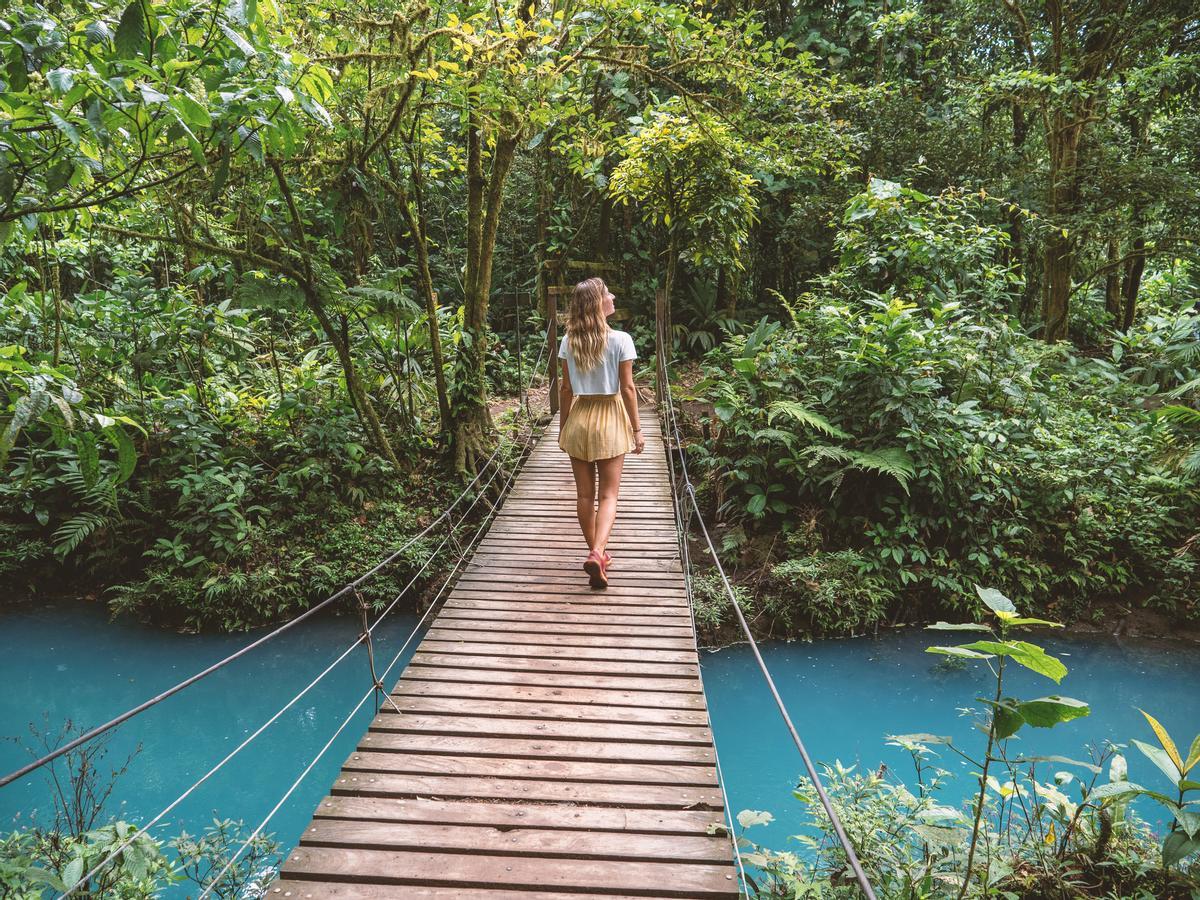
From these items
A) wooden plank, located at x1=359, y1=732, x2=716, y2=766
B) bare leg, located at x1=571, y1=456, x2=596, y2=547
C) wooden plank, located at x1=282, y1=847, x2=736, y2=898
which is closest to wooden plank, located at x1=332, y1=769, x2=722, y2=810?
wooden plank, located at x1=359, y1=732, x2=716, y2=766

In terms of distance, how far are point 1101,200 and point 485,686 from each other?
8.69 metres

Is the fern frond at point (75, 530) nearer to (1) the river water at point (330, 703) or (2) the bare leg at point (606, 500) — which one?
(1) the river water at point (330, 703)

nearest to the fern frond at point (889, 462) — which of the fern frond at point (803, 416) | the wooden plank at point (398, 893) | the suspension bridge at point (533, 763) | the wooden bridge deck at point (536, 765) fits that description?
the fern frond at point (803, 416)

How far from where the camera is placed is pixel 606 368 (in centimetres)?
377

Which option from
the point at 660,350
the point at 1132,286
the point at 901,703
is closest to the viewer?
the point at 901,703

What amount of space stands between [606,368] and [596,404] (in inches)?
8.2

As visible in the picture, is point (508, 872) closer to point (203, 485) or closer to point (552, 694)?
point (552, 694)

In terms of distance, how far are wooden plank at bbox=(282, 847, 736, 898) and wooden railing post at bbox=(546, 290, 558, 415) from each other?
225 inches

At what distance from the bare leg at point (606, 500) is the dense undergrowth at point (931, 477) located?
229 centimetres

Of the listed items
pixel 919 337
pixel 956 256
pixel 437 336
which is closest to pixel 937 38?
pixel 956 256

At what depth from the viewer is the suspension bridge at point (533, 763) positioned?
199 cm

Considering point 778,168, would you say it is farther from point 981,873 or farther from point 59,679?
point 59,679

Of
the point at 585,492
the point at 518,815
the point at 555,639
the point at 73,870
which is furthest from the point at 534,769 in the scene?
the point at 585,492

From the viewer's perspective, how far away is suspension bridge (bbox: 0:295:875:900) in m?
1.99
